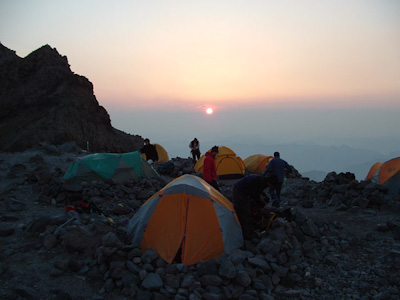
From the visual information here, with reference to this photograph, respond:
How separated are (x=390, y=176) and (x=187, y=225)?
9.51 m

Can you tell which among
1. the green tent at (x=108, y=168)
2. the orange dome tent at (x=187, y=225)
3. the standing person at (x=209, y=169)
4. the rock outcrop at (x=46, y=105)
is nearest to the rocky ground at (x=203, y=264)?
the orange dome tent at (x=187, y=225)

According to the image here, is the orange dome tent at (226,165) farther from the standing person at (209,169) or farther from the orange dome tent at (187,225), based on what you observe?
the orange dome tent at (187,225)

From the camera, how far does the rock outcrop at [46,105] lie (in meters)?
28.7

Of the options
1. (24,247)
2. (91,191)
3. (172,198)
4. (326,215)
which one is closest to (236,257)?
(172,198)

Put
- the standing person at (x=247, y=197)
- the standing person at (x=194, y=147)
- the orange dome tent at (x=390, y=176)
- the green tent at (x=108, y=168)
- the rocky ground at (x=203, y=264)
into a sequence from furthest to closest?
the standing person at (x=194, y=147) < the green tent at (x=108, y=168) < the orange dome tent at (x=390, y=176) < the standing person at (x=247, y=197) < the rocky ground at (x=203, y=264)

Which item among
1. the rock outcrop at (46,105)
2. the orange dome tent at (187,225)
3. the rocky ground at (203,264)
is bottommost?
the rocky ground at (203,264)

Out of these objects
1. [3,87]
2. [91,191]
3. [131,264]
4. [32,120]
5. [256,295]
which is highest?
[3,87]

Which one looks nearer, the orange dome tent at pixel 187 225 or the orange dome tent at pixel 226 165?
the orange dome tent at pixel 187 225

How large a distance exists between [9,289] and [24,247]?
1640 mm

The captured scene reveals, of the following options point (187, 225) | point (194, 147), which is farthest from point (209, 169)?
point (194, 147)

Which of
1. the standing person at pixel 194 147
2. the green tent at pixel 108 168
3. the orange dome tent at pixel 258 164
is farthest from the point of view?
the orange dome tent at pixel 258 164

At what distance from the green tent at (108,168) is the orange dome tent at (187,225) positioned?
20.0 ft

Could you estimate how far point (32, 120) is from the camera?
29.5 meters

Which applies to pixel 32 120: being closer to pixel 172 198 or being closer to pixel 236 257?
pixel 172 198
